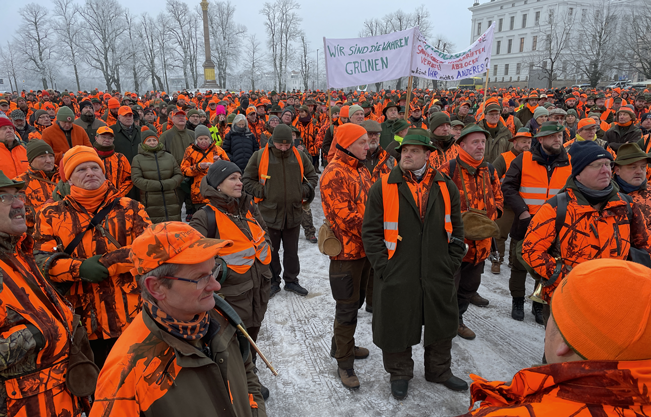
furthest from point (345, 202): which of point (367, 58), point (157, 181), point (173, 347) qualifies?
point (367, 58)

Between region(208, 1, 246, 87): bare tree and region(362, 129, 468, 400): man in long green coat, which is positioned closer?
region(362, 129, 468, 400): man in long green coat

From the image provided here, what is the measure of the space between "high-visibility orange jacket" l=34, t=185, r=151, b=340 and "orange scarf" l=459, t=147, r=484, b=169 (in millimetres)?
3323

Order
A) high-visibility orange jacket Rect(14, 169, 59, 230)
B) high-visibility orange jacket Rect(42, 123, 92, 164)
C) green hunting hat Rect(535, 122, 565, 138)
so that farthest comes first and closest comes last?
high-visibility orange jacket Rect(42, 123, 92, 164)
green hunting hat Rect(535, 122, 565, 138)
high-visibility orange jacket Rect(14, 169, 59, 230)

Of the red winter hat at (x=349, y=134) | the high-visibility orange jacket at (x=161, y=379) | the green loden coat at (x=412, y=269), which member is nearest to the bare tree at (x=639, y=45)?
the red winter hat at (x=349, y=134)

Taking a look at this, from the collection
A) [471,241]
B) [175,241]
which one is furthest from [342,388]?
[175,241]

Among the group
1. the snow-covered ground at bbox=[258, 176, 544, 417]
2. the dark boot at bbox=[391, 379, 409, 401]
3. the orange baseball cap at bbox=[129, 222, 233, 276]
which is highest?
the orange baseball cap at bbox=[129, 222, 233, 276]

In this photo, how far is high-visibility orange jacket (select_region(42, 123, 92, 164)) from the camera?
6.36 meters

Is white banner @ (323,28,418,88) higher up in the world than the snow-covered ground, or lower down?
higher up

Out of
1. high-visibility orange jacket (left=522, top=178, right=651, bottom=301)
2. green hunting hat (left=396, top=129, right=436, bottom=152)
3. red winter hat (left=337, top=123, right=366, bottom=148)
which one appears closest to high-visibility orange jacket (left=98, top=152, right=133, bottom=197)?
red winter hat (left=337, top=123, right=366, bottom=148)

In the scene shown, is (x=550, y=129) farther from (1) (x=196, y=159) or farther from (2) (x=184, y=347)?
(1) (x=196, y=159)

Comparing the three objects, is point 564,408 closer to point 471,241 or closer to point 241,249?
point 241,249

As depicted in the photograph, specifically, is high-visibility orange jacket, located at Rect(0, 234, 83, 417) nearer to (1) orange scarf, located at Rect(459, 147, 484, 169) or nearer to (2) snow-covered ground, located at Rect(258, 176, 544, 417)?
(2) snow-covered ground, located at Rect(258, 176, 544, 417)

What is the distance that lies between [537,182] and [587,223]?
5.72ft

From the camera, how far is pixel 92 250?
270cm
